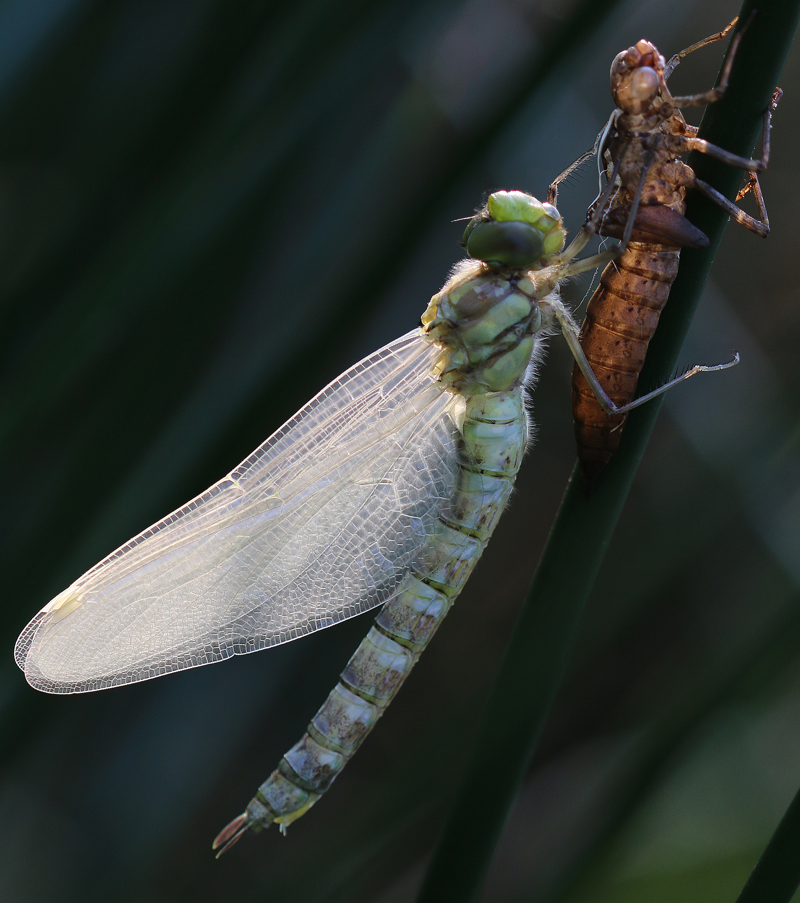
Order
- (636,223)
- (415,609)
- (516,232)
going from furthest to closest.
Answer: (415,609) → (516,232) → (636,223)

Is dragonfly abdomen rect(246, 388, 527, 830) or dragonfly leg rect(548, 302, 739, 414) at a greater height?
dragonfly leg rect(548, 302, 739, 414)

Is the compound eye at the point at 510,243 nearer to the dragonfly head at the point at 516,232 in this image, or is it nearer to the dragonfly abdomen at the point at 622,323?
the dragonfly head at the point at 516,232

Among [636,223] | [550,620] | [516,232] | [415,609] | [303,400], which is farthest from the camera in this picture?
[303,400]

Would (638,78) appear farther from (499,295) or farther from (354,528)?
(354,528)

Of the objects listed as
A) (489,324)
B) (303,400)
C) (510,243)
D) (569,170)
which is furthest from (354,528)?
(303,400)

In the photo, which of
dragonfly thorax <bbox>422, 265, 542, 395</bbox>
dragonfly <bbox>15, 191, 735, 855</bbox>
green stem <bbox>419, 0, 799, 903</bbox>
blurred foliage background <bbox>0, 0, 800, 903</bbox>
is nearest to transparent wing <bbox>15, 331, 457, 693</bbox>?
dragonfly <bbox>15, 191, 735, 855</bbox>

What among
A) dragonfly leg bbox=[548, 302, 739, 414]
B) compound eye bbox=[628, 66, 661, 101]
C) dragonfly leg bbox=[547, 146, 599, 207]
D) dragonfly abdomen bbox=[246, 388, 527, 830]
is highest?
compound eye bbox=[628, 66, 661, 101]

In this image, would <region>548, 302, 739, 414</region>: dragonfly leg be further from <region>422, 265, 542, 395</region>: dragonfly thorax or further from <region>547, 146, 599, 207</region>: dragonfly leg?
<region>547, 146, 599, 207</region>: dragonfly leg
